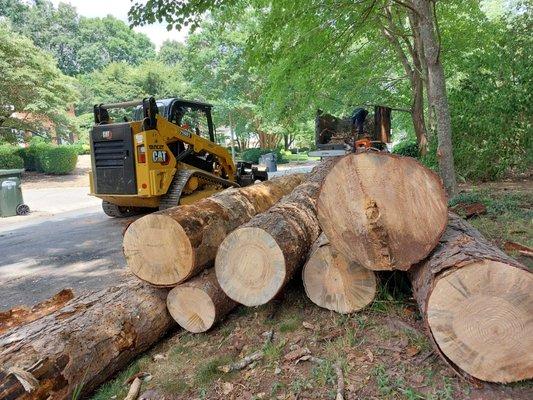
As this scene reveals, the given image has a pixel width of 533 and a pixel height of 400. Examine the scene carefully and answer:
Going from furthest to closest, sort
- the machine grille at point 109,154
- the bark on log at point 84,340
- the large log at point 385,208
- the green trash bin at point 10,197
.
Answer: the green trash bin at point 10,197
the machine grille at point 109,154
the large log at point 385,208
the bark on log at point 84,340

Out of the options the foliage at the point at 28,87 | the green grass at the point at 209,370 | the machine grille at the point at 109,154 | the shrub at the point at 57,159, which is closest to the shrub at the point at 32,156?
the shrub at the point at 57,159

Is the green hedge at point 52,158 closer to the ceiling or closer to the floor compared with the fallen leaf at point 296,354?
closer to the ceiling

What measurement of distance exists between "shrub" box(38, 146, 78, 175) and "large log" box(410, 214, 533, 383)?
2161 cm

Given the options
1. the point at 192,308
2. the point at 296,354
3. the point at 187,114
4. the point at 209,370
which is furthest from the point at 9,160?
the point at 296,354

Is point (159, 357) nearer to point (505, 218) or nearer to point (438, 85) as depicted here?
point (505, 218)

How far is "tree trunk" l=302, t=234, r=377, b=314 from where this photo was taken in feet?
9.26

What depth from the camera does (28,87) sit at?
704 inches

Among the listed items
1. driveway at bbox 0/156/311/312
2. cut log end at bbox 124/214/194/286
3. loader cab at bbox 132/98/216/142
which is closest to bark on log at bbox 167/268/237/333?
cut log end at bbox 124/214/194/286

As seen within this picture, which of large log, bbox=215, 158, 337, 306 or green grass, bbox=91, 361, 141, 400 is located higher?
large log, bbox=215, 158, 337, 306

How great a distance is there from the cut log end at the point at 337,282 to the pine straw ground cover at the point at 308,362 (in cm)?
11

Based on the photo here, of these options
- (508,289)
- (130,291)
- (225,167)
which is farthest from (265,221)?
(225,167)

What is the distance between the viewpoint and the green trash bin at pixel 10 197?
395 inches

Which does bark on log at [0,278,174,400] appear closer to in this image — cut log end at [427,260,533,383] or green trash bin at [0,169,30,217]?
cut log end at [427,260,533,383]

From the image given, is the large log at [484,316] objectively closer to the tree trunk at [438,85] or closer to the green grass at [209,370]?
the green grass at [209,370]
